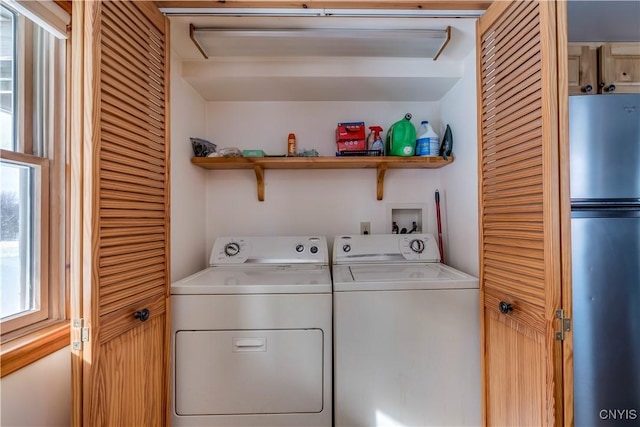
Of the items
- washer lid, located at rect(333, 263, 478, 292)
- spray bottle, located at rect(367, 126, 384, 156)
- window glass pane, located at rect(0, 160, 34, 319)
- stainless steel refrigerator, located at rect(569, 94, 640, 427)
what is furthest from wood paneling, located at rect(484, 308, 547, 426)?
window glass pane, located at rect(0, 160, 34, 319)

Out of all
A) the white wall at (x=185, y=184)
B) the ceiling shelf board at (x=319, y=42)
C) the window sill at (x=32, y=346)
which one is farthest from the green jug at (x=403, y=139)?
the window sill at (x=32, y=346)

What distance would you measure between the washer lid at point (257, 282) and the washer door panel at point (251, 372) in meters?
0.20

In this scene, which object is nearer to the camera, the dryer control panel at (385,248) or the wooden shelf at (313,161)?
the wooden shelf at (313,161)

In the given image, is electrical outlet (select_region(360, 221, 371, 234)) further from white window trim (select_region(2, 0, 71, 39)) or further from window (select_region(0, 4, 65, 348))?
white window trim (select_region(2, 0, 71, 39))

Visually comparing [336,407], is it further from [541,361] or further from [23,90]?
[23,90]

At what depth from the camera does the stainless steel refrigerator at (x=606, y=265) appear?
50.8 inches

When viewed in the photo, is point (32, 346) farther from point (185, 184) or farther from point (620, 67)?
point (620, 67)

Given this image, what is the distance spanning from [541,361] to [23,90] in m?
2.17

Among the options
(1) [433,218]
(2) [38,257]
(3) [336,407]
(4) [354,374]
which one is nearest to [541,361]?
(4) [354,374]

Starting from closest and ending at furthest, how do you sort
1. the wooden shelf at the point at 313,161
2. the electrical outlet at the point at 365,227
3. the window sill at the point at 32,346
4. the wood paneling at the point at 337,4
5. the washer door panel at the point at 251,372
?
the window sill at the point at 32,346
the wood paneling at the point at 337,4
the washer door panel at the point at 251,372
the wooden shelf at the point at 313,161
the electrical outlet at the point at 365,227

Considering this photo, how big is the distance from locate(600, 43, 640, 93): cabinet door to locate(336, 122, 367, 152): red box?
1.40 metres

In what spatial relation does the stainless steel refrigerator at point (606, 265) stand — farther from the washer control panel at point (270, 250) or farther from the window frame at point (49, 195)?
the window frame at point (49, 195)

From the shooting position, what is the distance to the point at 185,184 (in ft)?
5.80

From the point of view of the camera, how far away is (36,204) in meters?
1.11
